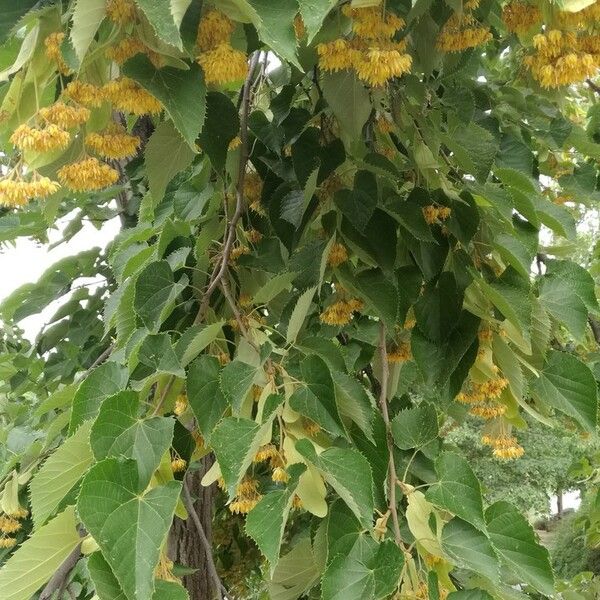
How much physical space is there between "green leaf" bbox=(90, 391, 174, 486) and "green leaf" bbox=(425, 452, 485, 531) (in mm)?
311

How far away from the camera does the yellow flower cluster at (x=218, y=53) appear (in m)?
0.78

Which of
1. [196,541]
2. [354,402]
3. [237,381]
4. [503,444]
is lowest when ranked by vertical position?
[196,541]

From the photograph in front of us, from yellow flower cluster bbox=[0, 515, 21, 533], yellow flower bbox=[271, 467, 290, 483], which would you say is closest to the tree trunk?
yellow flower cluster bbox=[0, 515, 21, 533]

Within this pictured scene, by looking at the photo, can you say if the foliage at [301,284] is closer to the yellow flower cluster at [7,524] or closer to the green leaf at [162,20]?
the green leaf at [162,20]

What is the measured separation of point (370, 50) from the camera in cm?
94

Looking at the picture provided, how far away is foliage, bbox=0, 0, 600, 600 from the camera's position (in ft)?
2.55

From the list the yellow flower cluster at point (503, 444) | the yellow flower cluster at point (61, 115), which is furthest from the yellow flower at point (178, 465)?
the yellow flower cluster at point (503, 444)

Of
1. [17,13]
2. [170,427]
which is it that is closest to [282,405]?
[170,427]

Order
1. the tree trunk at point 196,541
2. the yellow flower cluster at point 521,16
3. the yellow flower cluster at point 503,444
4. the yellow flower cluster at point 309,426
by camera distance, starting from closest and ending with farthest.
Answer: the yellow flower cluster at point 309,426
the yellow flower cluster at point 521,16
the yellow flower cluster at point 503,444
the tree trunk at point 196,541

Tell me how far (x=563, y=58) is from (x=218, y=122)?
466 millimetres

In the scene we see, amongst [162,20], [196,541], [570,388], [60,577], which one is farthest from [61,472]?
[196,541]

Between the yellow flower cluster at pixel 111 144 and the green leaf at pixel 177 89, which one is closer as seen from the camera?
the green leaf at pixel 177 89

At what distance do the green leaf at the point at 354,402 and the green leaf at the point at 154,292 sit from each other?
0.25 m

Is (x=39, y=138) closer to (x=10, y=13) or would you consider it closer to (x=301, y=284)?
(x=10, y=13)
